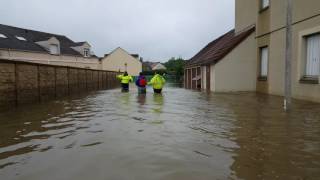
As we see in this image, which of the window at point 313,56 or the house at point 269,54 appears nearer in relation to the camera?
the window at point 313,56

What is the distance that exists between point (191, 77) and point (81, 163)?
2640cm

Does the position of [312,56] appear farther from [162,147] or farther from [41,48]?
[41,48]

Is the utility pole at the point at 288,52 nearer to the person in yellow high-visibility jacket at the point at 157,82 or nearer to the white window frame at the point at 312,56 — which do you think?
the white window frame at the point at 312,56

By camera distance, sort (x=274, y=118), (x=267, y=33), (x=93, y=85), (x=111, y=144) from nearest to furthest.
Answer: (x=111, y=144)
(x=274, y=118)
(x=267, y=33)
(x=93, y=85)

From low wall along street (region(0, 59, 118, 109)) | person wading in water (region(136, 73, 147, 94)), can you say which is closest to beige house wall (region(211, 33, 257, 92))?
person wading in water (region(136, 73, 147, 94))

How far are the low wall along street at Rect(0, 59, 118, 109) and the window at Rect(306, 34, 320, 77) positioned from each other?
11.4 m

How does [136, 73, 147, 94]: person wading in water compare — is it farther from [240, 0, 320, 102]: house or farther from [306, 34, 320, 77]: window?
[306, 34, 320, 77]: window

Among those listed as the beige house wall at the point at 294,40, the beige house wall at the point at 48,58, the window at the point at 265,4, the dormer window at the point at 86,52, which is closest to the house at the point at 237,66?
the beige house wall at the point at 294,40

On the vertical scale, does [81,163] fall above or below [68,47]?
below

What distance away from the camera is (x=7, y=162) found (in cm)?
538

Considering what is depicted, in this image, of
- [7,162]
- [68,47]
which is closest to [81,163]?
[7,162]

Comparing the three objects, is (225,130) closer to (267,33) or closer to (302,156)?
(302,156)

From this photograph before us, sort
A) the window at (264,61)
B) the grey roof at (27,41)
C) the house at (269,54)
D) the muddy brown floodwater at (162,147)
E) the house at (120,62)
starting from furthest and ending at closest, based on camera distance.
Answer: the house at (120,62) < the grey roof at (27,41) < the window at (264,61) < the house at (269,54) < the muddy brown floodwater at (162,147)

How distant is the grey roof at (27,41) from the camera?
3844 centimetres
